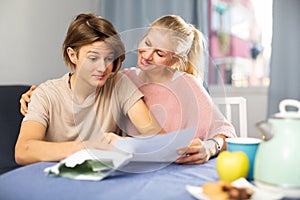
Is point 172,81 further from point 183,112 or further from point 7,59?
point 7,59

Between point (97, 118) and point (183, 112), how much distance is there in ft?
0.93

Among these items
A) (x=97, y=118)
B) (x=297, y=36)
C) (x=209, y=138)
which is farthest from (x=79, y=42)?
(x=297, y=36)

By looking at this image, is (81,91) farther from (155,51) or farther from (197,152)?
(197,152)

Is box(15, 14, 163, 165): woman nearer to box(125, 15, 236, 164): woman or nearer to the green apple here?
box(125, 15, 236, 164): woman

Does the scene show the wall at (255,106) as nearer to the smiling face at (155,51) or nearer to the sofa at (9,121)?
the sofa at (9,121)

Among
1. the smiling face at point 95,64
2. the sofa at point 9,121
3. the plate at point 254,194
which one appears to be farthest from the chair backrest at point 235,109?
the sofa at point 9,121

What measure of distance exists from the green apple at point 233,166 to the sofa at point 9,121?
1.17 metres

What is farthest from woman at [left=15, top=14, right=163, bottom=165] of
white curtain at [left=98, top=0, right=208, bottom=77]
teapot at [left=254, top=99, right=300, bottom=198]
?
white curtain at [left=98, top=0, right=208, bottom=77]

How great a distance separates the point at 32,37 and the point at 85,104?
1662 millimetres

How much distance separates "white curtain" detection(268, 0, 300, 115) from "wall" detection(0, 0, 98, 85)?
1441mm

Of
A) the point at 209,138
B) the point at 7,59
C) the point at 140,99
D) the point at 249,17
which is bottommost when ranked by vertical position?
the point at 209,138

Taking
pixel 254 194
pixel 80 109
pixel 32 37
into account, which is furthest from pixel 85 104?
pixel 32 37

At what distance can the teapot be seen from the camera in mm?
890

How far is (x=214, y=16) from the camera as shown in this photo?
323 cm
